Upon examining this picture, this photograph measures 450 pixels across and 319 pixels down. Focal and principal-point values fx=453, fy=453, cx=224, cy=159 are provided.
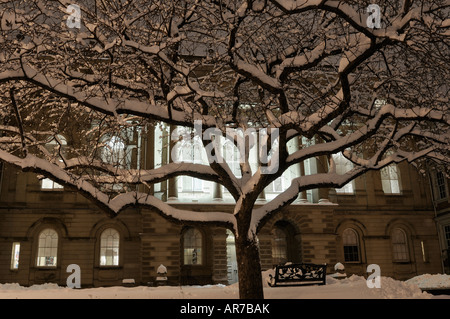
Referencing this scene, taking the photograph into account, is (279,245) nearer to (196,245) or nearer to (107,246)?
(196,245)

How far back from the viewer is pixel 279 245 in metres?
28.5

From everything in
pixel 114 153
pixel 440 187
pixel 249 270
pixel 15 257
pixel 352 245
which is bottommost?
pixel 249 270

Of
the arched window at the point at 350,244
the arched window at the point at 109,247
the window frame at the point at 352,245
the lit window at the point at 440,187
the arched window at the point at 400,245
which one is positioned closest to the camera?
the arched window at the point at 109,247

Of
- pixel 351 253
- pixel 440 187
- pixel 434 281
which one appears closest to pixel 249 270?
pixel 434 281

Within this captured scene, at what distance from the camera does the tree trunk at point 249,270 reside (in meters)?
10.1

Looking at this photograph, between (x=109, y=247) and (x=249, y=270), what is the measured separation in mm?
17845

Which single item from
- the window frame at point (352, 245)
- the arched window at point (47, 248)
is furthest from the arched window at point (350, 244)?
the arched window at point (47, 248)

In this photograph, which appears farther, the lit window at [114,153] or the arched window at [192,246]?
the arched window at [192,246]

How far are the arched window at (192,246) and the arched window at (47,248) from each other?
7334 millimetres

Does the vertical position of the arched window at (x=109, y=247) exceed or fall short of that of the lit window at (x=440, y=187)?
it falls short

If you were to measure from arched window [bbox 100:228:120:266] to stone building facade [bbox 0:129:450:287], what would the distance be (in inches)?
2.2

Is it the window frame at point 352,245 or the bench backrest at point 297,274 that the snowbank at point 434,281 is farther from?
the window frame at point 352,245

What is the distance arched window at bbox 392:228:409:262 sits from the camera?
2897cm

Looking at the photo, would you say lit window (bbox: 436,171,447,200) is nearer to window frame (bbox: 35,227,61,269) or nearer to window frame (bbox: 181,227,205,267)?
window frame (bbox: 181,227,205,267)
